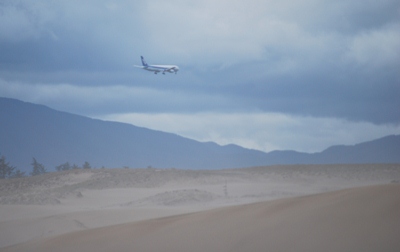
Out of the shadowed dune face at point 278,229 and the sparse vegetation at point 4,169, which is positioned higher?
the sparse vegetation at point 4,169

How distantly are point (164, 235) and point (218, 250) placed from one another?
145 centimetres

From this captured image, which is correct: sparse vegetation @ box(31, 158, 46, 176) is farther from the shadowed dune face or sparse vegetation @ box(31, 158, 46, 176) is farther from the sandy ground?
the shadowed dune face

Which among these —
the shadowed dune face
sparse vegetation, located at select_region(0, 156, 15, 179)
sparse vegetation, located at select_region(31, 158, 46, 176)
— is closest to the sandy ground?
the shadowed dune face

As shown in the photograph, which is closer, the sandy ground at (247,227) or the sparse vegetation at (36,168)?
the sandy ground at (247,227)

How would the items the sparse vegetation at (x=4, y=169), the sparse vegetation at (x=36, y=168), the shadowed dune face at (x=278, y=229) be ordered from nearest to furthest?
the shadowed dune face at (x=278, y=229), the sparse vegetation at (x=4, y=169), the sparse vegetation at (x=36, y=168)

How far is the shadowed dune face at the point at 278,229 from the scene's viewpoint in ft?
16.7

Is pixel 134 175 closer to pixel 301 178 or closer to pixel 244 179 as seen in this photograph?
pixel 244 179

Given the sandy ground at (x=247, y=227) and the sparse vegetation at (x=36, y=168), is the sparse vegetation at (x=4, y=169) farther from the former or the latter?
the sandy ground at (x=247, y=227)

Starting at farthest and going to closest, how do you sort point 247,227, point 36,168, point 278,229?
point 36,168 → point 247,227 → point 278,229

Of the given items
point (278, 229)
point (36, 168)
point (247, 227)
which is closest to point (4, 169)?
point (36, 168)

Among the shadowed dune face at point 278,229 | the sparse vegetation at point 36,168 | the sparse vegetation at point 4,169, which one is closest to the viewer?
the shadowed dune face at point 278,229

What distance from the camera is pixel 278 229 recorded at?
5.90m

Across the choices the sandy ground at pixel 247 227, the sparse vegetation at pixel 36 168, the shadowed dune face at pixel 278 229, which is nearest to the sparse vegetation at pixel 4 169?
the sparse vegetation at pixel 36 168

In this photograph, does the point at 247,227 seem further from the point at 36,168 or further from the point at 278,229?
the point at 36,168
